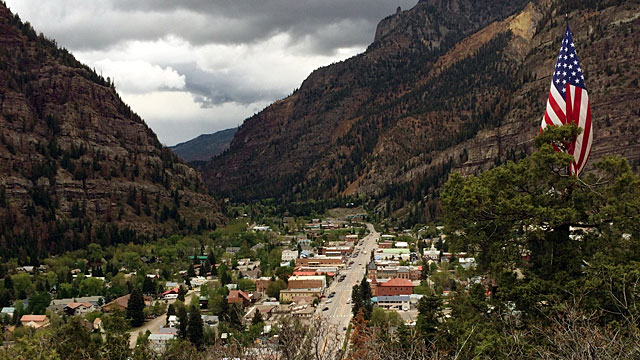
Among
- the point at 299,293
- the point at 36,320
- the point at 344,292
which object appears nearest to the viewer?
the point at 36,320

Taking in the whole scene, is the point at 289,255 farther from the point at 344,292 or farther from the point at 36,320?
the point at 36,320

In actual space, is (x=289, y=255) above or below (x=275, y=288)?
below

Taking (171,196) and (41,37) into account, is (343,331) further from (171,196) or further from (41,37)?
(41,37)

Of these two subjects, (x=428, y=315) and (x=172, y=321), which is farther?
(x=172, y=321)

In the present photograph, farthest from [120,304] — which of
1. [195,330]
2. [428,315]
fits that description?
[428,315]

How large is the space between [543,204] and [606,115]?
440 ft

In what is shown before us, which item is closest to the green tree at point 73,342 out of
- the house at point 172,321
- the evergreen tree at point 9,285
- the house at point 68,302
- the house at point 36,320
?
the house at point 172,321

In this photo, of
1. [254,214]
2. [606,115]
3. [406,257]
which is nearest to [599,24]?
[606,115]

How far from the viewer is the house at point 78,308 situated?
235 feet

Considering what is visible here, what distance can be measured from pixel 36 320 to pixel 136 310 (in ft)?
36.3

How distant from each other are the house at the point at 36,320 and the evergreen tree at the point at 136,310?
9137 mm

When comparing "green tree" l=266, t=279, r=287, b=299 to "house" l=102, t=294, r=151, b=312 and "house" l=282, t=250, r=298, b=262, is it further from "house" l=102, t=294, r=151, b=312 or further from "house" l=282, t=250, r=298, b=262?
"house" l=282, t=250, r=298, b=262

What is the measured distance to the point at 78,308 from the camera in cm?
7225

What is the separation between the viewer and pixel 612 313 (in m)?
18.5
